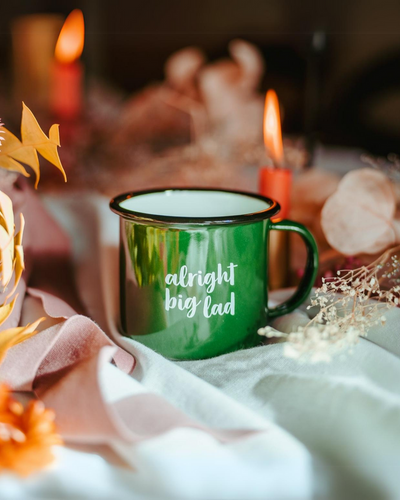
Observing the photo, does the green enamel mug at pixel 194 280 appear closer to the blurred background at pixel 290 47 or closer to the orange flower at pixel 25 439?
the orange flower at pixel 25 439

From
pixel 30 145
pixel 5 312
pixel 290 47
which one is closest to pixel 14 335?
pixel 5 312

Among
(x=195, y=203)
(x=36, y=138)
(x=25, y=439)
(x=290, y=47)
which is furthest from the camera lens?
(x=290, y=47)

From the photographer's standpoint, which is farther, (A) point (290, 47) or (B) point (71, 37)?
(A) point (290, 47)

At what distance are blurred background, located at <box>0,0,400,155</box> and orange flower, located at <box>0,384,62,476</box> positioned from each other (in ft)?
1.77

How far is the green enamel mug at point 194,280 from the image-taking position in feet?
1.21

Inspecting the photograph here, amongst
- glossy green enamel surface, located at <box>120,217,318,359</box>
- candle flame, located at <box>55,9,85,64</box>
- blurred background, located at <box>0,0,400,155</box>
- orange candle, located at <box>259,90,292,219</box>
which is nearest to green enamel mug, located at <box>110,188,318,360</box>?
glossy green enamel surface, located at <box>120,217,318,359</box>

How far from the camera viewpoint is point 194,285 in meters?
0.37

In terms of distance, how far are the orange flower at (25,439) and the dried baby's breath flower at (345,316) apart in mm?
137

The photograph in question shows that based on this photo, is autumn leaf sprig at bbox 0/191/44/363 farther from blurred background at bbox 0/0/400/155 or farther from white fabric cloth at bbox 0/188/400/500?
blurred background at bbox 0/0/400/155

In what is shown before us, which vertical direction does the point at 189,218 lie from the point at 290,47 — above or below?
below

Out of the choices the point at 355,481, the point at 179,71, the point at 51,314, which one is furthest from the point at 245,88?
the point at 355,481

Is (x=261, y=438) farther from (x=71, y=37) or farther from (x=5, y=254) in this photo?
(x=71, y=37)

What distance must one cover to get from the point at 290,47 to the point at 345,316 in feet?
2.17

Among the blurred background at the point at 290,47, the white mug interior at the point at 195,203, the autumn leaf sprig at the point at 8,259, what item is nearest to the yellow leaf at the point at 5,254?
the autumn leaf sprig at the point at 8,259
